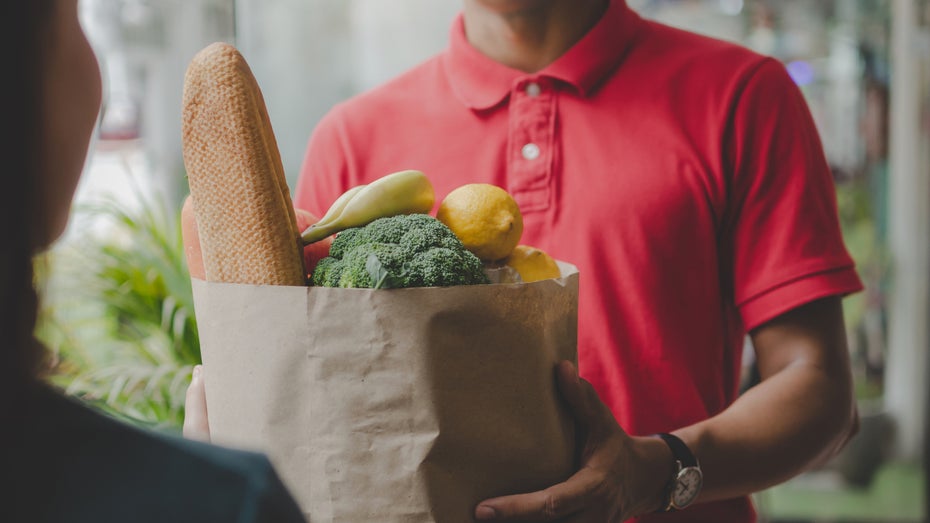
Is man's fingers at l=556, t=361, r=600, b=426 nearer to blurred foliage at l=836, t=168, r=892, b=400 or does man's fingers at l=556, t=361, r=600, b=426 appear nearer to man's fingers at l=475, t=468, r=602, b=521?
man's fingers at l=475, t=468, r=602, b=521

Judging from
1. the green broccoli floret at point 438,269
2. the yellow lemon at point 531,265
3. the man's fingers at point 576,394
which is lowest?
the man's fingers at point 576,394

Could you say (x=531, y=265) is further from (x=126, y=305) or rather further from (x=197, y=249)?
(x=126, y=305)

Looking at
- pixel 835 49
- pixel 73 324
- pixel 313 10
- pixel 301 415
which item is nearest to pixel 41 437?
pixel 301 415

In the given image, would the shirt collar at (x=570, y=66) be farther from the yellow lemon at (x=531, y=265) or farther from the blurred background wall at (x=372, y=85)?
the blurred background wall at (x=372, y=85)

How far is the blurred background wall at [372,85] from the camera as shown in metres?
2.21

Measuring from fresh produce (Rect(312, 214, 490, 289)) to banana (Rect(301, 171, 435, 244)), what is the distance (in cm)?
2

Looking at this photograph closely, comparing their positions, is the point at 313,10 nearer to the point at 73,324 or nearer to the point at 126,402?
the point at 73,324

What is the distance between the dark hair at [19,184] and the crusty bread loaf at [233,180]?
1.03 ft

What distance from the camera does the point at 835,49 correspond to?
352cm

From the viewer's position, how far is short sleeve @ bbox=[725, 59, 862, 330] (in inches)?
44.3

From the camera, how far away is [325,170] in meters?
1.33

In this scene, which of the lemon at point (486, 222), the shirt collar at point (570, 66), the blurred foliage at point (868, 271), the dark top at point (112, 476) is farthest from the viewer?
the blurred foliage at point (868, 271)

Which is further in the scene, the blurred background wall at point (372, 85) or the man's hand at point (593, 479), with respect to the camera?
the blurred background wall at point (372, 85)

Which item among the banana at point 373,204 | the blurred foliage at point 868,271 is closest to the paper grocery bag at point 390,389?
the banana at point 373,204
